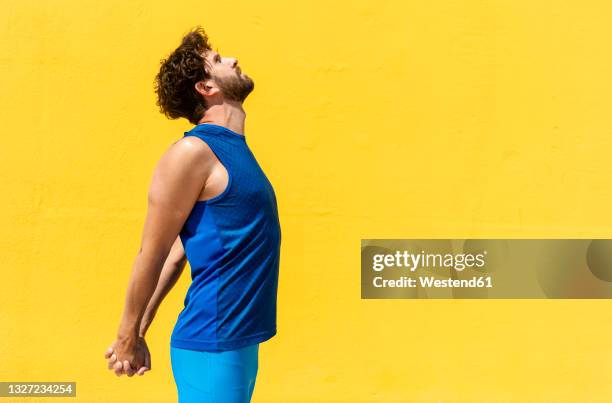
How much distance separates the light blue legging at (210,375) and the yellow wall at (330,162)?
1675mm

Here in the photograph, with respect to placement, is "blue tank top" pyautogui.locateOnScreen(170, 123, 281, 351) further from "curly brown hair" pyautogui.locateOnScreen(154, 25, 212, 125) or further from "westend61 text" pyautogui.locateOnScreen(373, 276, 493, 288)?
"westend61 text" pyautogui.locateOnScreen(373, 276, 493, 288)

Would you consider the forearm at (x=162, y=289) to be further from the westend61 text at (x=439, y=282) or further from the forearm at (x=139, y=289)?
the westend61 text at (x=439, y=282)

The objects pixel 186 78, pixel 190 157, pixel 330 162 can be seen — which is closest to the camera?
pixel 190 157

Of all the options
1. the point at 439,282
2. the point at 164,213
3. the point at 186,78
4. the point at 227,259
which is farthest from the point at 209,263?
the point at 439,282

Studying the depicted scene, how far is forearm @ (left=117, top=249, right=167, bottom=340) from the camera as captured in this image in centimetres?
188

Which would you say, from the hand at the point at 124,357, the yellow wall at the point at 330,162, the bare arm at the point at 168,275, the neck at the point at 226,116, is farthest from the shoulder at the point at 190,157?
the yellow wall at the point at 330,162

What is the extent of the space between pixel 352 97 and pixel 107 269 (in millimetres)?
1622

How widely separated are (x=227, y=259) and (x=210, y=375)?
33 cm

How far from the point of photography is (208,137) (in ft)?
6.39

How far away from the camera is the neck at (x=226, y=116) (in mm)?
2074

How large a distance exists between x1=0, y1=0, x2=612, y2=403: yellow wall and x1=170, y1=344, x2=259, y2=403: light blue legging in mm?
1675

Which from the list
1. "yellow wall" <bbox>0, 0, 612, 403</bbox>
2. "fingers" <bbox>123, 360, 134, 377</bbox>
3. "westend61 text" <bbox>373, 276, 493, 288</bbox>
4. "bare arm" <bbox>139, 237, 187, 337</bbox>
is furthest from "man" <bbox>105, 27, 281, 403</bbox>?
"westend61 text" <bbox>373, 276, 493, 288</bbox>

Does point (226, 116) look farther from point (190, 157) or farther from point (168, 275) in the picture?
point (168, 275)

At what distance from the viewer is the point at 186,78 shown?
2072 mm
